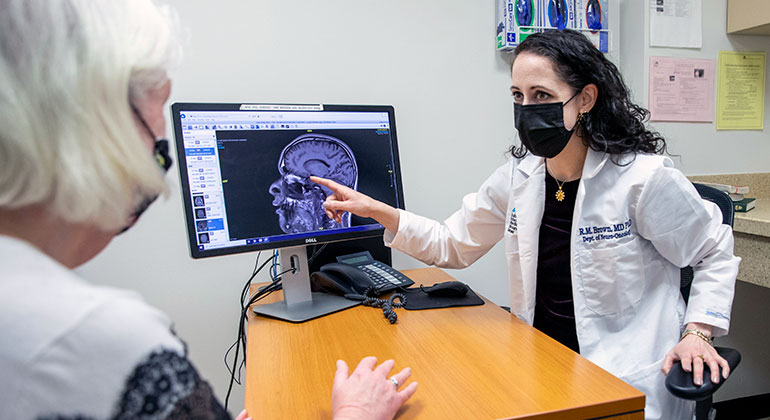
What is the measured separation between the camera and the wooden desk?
31.1 inches

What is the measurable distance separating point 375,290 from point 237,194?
46 cm

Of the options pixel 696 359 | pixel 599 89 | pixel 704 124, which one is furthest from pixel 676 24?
pixel 696 359

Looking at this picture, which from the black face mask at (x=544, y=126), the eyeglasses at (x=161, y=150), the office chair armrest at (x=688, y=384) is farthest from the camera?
the black face mask at (x=544, y=126)

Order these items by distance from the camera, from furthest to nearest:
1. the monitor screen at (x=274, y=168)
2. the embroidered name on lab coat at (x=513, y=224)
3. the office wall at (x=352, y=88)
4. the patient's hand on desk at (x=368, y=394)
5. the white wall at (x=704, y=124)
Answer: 1. the white wall at (x=704, y=124)
2. the office wall at (x=352, y=88)
3. the embroidered name on lab coat at (x=513, y=224)
4. the monitor screen at (x=274, y=168)
5. the patient's hand on desk at (x=368, y=394)

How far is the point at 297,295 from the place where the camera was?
133 cm

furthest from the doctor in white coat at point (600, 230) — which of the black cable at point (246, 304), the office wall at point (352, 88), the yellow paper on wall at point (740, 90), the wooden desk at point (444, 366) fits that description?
the yellow paper on wall at point (740, 90)

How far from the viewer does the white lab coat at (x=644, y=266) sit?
119 centimetres

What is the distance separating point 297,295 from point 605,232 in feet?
2.68

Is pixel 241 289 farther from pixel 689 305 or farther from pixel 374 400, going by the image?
pixel 689 305

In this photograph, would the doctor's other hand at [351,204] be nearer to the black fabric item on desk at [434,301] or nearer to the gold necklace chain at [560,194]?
the black fabric item on desk at [434,301]

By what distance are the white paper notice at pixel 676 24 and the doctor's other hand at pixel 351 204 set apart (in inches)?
56.9

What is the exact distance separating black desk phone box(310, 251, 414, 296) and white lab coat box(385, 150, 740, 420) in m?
0.50

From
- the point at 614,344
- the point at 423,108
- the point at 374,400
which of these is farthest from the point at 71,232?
the point at 423,108

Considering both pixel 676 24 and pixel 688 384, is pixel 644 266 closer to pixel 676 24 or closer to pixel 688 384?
pixel 688 384
